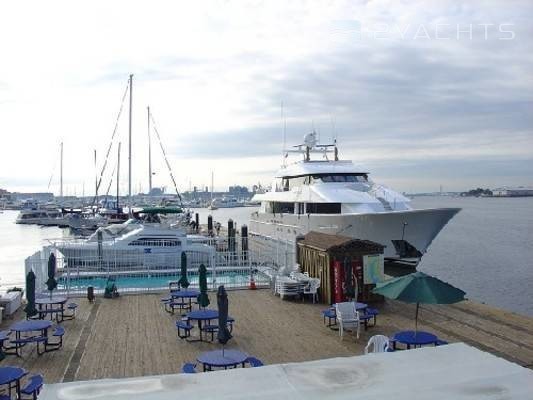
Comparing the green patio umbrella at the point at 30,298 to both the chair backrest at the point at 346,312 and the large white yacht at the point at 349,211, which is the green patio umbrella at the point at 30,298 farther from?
the large white yacht at the point at 349,211

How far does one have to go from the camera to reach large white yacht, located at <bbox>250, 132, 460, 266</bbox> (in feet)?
80.6

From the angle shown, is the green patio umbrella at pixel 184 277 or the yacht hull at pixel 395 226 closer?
the green patio umbrella at pixel 184 277

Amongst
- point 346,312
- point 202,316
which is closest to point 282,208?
point 346,312

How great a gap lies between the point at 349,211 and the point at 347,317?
49.1 feet

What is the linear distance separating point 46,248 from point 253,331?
8.91 metres

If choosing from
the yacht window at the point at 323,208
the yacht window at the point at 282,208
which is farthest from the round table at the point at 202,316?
the yacht window at the point at 282,208

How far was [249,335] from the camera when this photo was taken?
11.5m

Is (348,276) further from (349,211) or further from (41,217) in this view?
(41,217)

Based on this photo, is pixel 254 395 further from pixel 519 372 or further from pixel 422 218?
pixel 422 218

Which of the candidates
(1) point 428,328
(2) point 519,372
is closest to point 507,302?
(1) point 428,328

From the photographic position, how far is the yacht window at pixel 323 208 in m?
26.7

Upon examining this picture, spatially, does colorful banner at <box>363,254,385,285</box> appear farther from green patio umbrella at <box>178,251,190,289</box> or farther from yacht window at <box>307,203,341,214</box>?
yacht window at <box>307,203,341,214</box>

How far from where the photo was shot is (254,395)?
392 cm

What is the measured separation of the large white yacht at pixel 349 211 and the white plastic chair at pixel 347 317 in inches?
432
